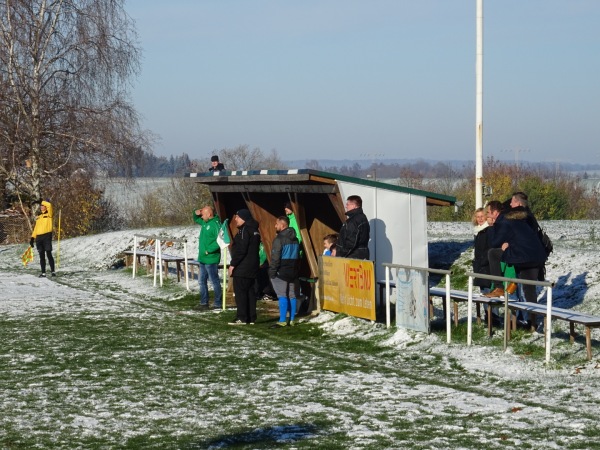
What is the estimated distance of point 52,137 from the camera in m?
39.4

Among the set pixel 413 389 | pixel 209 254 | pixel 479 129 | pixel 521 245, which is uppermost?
pixel 479 129

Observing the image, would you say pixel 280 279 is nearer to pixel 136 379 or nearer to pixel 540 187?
pixel 136 379

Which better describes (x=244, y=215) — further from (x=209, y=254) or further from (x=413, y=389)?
(x=413, y=389)

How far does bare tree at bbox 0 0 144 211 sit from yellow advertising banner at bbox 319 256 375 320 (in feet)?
76.5

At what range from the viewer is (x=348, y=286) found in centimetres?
1622

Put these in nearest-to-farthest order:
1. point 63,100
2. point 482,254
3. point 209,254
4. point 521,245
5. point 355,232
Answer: point 521,245, point 482,254, point 355,232, point 209,254, point 63,100

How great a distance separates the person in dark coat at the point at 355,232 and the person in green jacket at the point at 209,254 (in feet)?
9.77

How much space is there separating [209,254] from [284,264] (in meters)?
2.57

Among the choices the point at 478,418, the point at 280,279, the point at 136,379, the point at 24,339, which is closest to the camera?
the point at 478,418

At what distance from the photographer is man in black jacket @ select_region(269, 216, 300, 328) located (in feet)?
53.9

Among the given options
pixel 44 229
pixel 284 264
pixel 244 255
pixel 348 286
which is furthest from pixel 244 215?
pixel 44 229

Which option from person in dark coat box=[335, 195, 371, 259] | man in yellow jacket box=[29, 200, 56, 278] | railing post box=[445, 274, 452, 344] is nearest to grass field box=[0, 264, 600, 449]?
railing post box=[445, 274, 452, 344]

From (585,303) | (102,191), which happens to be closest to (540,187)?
(102,191)

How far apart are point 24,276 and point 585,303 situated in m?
14.3
